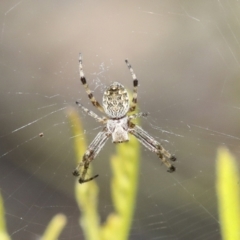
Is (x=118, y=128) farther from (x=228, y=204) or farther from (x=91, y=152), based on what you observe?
(x=228, y=204)

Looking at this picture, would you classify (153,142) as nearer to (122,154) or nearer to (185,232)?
(185,232)

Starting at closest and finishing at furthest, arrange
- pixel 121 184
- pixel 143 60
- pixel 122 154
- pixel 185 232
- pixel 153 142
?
pixel 121 184 → pixel 122 154 → pixel 153 142 → pixel 185 232 → pixel 143 60

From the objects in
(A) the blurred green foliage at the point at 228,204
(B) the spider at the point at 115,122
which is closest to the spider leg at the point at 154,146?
(B) the spider at the point at 115,122

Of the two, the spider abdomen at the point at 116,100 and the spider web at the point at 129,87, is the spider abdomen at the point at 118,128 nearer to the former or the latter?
the spider abdomen at the point at 116,100

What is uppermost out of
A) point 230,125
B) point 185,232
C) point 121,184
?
point 121,184

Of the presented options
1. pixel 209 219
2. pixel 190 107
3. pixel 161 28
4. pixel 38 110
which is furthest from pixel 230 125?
pixel 38 110

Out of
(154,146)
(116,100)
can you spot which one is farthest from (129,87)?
(116,100)
